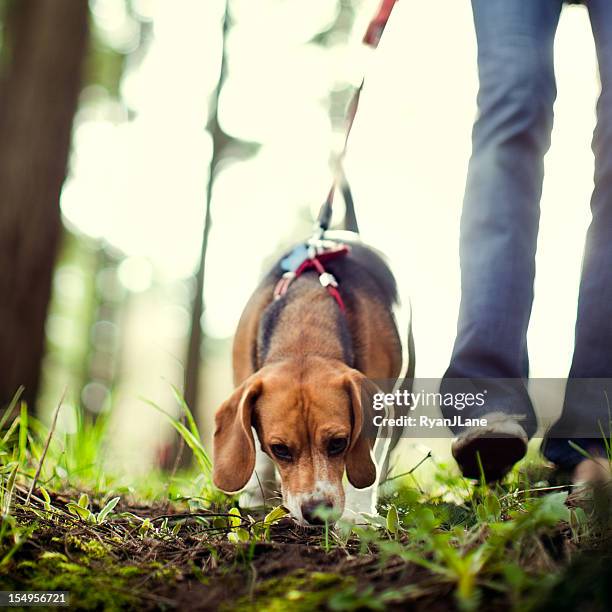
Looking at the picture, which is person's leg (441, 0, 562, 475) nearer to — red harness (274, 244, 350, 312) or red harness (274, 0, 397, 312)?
red harness (274, 0, 397, 312)

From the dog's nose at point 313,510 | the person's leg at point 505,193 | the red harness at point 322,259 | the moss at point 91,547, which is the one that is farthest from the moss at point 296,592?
the red harness at point 322,259

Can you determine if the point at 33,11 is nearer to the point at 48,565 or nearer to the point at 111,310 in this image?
the point at 48,565

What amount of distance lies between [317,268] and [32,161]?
3176 mm

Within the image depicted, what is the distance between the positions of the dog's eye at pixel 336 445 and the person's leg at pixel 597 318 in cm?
78

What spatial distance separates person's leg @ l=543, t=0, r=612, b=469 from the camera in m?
2.28

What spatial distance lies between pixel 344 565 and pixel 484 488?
0.77 meters

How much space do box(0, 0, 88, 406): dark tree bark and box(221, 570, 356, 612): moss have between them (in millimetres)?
4081

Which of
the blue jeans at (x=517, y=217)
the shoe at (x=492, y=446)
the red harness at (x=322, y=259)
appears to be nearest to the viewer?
the shoe at (x=492, y=446)

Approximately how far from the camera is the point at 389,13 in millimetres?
2934

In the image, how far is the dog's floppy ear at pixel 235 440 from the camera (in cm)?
253

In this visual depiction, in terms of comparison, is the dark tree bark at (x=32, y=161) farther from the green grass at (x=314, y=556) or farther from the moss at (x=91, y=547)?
the moss at (x=91, y=547)

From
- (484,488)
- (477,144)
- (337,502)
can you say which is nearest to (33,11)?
(477,144)

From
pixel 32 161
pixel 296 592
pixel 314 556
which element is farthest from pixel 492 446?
pixel 32 161

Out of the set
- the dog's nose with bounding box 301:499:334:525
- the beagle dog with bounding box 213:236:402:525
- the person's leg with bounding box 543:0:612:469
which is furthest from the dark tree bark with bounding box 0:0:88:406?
the person's leg with bounding box 543:0:612:469
